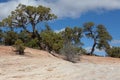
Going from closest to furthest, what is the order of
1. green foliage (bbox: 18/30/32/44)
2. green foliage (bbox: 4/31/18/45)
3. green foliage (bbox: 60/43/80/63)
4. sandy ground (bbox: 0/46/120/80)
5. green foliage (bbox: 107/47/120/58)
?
sandy ground (bbox: 0/46/120/80), green foliage (bbox: 60/43/80/63), green foliage (bbox: 4/31/18/45), green foliage (bbox: 18/30/32/44), green foliage (bbox: 107/47/120/58)

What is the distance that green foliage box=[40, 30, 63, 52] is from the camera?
37.9 meters

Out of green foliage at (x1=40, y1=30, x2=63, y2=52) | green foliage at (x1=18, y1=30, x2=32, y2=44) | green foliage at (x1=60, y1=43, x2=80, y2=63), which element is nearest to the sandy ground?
green foliage at (x1=60, y1=43, x2=80, y2=63)

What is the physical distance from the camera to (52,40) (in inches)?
1521

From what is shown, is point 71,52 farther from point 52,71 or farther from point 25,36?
point 52,71

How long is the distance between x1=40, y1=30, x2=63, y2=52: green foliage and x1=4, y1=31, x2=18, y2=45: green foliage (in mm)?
2969

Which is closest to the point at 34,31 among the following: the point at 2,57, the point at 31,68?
the point at 2,57

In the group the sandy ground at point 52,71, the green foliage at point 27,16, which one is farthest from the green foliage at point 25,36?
the sandy ground at point 52,71

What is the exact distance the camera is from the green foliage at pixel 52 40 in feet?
124

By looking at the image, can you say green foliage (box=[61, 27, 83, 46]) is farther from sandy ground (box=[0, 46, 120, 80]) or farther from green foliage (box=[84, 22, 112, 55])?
sandy ground (box=[0, 46, 120, 80])

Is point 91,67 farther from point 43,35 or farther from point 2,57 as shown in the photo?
point 43,35

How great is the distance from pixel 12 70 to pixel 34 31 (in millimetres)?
20774

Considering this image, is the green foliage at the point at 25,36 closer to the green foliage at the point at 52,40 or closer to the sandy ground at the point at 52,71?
the green foliage at the point at 52,40

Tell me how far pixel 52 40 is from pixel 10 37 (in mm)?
Result: 4885

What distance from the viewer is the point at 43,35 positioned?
130ft
